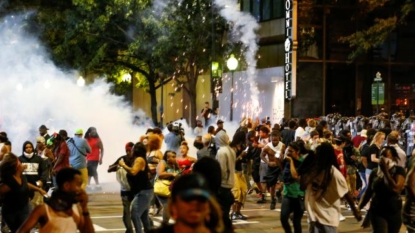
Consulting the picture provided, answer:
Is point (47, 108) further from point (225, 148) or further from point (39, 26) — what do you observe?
point (225, 148)

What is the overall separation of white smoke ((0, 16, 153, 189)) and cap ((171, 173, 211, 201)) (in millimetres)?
25323

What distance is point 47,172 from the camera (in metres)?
11.6

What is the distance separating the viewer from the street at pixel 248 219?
1309 cm

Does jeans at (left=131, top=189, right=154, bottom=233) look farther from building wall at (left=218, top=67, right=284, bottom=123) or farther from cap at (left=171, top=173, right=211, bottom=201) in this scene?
building wall at (left=218, top=67, right=284, bottom=123)

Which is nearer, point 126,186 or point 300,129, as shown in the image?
point 126,186

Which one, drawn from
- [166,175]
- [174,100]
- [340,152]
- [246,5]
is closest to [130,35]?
[246,5]

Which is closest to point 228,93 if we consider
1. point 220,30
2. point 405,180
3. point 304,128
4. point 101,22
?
point 220,30

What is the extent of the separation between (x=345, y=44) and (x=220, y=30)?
531 cm

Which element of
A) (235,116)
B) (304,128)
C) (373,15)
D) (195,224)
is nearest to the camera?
(195,224)

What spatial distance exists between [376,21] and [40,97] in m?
17.4

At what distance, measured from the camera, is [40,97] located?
1481 inches

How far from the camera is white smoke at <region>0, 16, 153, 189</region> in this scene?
105 ft

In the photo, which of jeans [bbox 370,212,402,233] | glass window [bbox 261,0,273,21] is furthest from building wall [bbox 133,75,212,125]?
jeans [bbox 370,212,402,233]

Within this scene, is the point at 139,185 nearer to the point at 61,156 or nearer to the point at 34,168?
the point at 34,168
